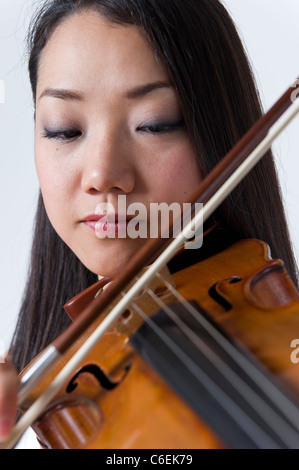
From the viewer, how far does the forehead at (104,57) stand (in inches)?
26.1

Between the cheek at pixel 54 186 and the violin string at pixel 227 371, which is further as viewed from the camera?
the cheek at pixel 54 186

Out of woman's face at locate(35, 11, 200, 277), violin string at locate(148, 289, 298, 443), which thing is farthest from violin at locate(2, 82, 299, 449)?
woman's face at locate(35, 11, 200, 277)

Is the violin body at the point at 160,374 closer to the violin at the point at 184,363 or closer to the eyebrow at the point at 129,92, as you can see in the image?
the violin at the point at 184,363

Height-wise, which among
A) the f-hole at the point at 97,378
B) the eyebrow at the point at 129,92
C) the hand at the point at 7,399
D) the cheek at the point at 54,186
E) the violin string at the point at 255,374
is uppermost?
the eyebrow at the point at 129,92

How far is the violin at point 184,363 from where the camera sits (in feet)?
1.42

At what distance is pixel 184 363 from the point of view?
0.48 m

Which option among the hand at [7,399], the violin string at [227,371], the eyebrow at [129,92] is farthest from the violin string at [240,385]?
the eyebrow at [129,92]

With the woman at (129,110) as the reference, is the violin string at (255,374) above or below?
below

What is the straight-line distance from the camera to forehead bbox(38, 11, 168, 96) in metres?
0.66

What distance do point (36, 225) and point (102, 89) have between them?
15.2 inches

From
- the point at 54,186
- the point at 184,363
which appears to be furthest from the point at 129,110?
the point at 184,363

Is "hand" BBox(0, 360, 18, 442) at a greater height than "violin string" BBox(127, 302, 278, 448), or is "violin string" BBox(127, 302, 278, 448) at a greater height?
"hand" BBox(0, 360, 18, 442)

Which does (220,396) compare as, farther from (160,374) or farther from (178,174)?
(178,174)

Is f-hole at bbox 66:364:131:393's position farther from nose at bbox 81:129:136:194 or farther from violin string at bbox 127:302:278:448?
nose at bbox 81:129:136:194
